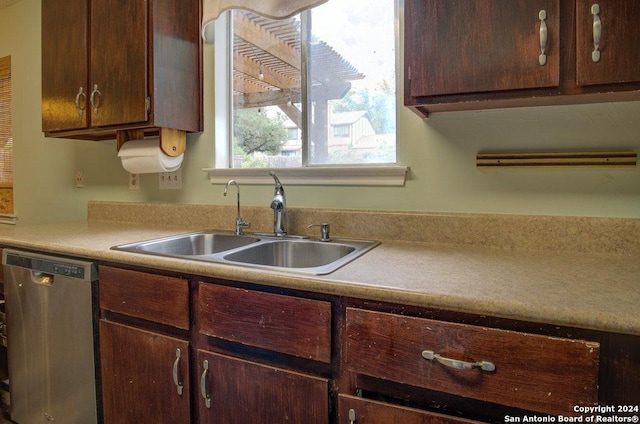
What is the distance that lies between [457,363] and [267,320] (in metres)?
0.47

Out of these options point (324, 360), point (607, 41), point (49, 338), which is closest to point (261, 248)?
point (324, 360)

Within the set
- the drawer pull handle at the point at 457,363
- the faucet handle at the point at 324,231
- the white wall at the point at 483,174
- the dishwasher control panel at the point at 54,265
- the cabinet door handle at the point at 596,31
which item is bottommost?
the drawer pull handle at the point at 457,363

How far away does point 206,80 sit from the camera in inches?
74.9

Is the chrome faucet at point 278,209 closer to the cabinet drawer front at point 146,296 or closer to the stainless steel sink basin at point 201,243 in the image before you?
the stainless steel sink basin at point 201,243

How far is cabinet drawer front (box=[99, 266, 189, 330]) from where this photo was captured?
1.15m

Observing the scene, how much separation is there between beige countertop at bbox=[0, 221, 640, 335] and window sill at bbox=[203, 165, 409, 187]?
0.87 feet

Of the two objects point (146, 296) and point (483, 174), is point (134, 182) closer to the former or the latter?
point (146, 296)

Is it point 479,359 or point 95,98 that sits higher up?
point 95,98

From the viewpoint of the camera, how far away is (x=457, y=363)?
78cm

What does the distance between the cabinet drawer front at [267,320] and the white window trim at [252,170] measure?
28.6 inches

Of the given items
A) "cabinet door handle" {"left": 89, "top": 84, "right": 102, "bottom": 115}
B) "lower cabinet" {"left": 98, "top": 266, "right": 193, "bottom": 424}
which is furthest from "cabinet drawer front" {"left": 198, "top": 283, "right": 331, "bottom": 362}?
"cabinet door handle" {"left": 89, "top": 84, "right": 102, "bottom": 115}

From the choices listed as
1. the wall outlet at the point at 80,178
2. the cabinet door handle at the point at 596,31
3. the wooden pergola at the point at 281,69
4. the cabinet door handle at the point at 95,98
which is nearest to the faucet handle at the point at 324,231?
the wooden pergola at the point at 281,69

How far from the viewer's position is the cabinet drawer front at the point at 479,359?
72 centimetres

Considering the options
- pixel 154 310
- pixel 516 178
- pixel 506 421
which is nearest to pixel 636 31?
pixel 516 178
